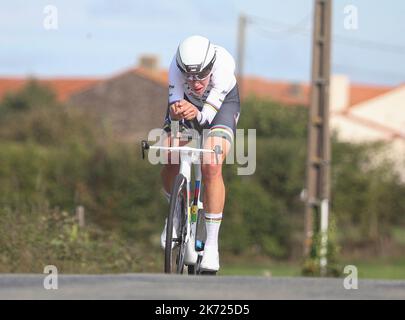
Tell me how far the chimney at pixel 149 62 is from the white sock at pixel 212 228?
7164cm

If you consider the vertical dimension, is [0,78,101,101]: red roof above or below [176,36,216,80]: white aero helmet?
above

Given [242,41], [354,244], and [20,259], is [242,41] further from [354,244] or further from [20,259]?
[20,259]

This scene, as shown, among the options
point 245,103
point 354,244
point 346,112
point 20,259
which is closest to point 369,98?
point 346,112

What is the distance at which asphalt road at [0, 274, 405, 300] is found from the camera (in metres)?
6.89

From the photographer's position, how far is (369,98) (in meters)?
81.9

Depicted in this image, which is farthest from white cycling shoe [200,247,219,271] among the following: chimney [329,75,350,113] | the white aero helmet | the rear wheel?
chimney [329,75,350,113]

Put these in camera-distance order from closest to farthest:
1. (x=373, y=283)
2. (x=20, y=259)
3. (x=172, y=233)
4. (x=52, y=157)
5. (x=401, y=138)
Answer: (x=373, y=283), (x=172, y=233), (x=20, y=259), (x=52, y=157), (x=401, y=138)

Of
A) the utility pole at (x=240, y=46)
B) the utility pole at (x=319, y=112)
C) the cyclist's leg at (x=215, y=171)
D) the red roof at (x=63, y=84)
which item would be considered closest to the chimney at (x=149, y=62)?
the red roof at (x=63, y=84)

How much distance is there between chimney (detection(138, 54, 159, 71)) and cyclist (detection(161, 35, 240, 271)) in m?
71.6

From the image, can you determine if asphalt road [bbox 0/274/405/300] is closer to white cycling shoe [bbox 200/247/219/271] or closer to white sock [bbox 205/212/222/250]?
white cycling shoe [bbox 200/247/219/271]

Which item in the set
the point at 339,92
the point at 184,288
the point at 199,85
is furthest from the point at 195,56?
the point at 339,92

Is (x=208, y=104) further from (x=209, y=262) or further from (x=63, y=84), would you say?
(x=63, y=84)

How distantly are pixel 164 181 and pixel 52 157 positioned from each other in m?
22.7

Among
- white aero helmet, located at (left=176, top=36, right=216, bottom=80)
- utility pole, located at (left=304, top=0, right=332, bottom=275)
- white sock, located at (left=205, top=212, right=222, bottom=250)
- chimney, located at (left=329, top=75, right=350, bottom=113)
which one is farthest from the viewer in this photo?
chimney, located at (left=329, top=75, right=350, bottom=113)
